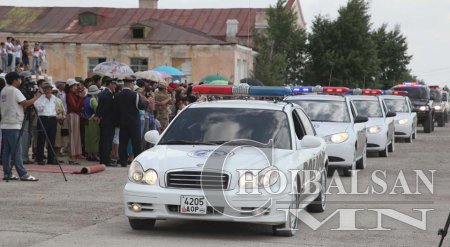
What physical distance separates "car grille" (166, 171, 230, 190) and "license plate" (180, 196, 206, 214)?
0.50 feet

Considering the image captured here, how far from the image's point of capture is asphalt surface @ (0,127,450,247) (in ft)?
35.1

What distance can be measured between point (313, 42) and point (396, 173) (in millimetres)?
52655

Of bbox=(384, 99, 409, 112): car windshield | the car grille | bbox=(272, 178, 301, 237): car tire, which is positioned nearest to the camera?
the car grille

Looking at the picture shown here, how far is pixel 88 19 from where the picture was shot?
7388 cm

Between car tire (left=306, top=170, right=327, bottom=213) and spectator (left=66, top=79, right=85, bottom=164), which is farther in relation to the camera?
spectator (left=66, top=79, right=85, bottom=164)

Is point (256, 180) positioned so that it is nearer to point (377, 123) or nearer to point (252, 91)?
point (252, 91)

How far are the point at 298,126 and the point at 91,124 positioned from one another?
9.12m

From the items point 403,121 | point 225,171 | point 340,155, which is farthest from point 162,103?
point 403,121

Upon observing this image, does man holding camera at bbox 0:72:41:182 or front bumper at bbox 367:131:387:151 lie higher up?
man holding camera at bbox 0:72:41:182

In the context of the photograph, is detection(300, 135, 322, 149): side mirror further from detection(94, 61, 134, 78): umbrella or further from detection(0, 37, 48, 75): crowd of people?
detection(0, 37, 48, 75): crowd of people

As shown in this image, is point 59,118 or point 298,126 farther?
point 59,118

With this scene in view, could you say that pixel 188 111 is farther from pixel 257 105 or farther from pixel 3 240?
pixel 3 240

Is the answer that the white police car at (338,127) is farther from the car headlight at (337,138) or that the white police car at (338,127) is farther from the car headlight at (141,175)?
the car headlight at (141,175)

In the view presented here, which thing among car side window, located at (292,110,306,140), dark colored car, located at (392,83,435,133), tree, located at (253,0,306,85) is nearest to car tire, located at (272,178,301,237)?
car side window, located at (292,110,306,140)
